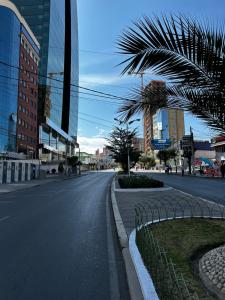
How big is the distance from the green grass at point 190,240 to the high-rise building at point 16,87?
55249 mm

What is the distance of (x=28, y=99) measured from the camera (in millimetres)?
79125

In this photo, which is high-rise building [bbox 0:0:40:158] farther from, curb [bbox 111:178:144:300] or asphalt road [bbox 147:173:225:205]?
curb [bbox 111:178:144:300]

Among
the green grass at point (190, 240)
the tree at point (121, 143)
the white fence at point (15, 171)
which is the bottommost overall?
the green grass at point (190, 240)

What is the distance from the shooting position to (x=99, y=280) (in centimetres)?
486

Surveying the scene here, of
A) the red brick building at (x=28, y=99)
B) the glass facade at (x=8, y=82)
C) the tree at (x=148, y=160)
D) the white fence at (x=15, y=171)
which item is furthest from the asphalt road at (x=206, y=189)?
the tree at (x=148, y=160)

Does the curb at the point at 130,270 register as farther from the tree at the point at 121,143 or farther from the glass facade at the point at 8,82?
the glass facade at the point at 8,82

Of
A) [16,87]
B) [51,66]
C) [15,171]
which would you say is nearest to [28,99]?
[16,87]

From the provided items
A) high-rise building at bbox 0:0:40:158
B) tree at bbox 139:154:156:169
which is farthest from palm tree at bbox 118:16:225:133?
tree at bbox 139:154:156:169

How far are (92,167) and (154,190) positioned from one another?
140629 millimetres

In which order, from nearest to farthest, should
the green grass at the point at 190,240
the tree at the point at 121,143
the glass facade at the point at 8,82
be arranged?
the green grass at the point at 190,240 < the tree at the point at 121,143 < the glass facade at the point at 8,82

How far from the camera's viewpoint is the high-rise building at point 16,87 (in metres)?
64.7

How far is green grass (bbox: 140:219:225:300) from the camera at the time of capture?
4.50 meters

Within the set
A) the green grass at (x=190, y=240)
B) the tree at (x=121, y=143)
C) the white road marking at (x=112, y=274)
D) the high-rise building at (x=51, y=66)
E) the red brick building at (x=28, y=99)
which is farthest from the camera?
the high-rise building at (x=51, y=66)

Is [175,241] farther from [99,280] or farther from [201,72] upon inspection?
[201,72]
